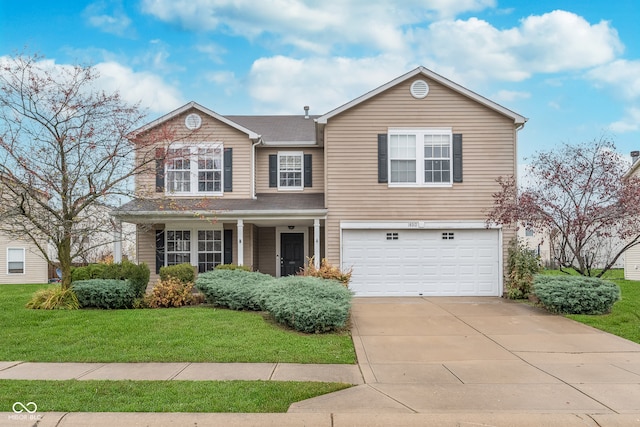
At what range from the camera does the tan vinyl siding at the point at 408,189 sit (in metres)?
15.2

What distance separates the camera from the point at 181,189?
16.3 meters

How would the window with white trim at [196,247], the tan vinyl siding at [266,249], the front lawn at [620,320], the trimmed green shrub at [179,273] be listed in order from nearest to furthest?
1. the front lawn at [620,320]
2. the trimmed green shrub at [179,273]
3. the window with white trim at [196,247]
4. the tan vinyl siding at [266,249]

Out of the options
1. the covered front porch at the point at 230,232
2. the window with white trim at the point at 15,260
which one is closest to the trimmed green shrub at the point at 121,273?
the covered front porch at the point at 230,232

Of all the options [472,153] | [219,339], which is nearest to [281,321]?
[219,339]

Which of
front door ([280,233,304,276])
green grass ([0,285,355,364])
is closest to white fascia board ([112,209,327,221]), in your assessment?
front door ([280,233,304,276])

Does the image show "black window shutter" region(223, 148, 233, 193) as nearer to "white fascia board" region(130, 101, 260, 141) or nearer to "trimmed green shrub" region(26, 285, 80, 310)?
"white fascia board" region(130, 101, 260, 141)

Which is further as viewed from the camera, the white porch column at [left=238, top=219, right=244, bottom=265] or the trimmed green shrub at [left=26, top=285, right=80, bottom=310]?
the white porch column at [left=238, top=219, right=244, bottom=265]

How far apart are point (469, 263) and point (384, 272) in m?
2.78

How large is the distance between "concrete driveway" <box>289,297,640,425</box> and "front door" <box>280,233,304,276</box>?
6.42 meters

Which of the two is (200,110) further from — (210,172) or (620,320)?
(620,320)

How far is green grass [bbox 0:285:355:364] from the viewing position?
7.61 meters

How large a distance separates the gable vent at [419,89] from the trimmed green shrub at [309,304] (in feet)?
25.4

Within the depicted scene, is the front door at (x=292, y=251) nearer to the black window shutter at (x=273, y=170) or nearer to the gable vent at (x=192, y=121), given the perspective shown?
the black window shutter at (x=273, y=170)

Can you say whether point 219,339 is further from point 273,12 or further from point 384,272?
point 273,12
